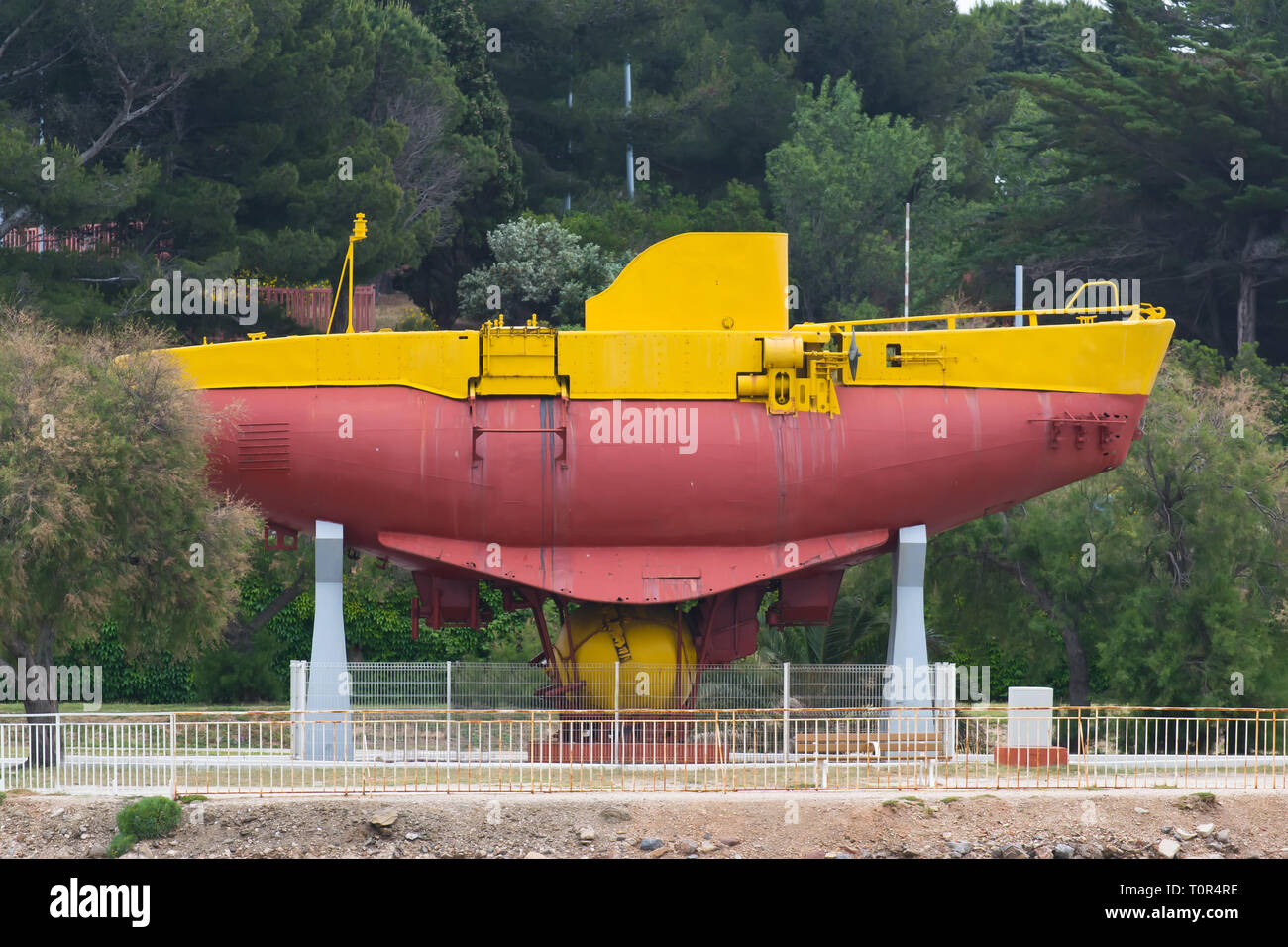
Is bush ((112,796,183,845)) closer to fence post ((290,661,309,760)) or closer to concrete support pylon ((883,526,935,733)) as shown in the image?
fence post ((290,661,309,760))

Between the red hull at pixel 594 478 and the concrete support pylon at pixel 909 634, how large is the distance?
2.22 ft

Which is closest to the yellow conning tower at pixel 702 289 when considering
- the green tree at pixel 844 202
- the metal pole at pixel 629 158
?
the green tree at pixel 844 202

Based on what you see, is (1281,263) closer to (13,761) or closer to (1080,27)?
(1080,27)

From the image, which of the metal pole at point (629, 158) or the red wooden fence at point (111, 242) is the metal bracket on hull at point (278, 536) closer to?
the red wooden fence at point (111, 242)

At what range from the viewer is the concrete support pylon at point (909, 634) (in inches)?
1223

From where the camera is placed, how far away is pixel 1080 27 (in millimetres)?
65500

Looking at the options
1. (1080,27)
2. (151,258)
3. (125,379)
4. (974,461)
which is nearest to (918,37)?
(1080,27)

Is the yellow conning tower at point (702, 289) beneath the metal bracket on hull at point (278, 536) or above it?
above

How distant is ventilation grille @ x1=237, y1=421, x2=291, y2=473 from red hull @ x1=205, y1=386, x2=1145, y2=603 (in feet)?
0.07

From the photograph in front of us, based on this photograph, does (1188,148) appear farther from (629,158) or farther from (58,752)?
(58,752)

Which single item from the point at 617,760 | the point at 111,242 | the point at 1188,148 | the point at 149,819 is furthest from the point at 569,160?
the point at 149,819

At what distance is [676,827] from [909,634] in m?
7.09

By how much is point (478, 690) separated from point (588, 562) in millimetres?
2722

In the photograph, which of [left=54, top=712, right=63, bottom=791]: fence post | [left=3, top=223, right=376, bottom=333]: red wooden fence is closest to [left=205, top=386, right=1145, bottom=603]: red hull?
[left=54, top=712, right=63, bottom=791]: fence post
